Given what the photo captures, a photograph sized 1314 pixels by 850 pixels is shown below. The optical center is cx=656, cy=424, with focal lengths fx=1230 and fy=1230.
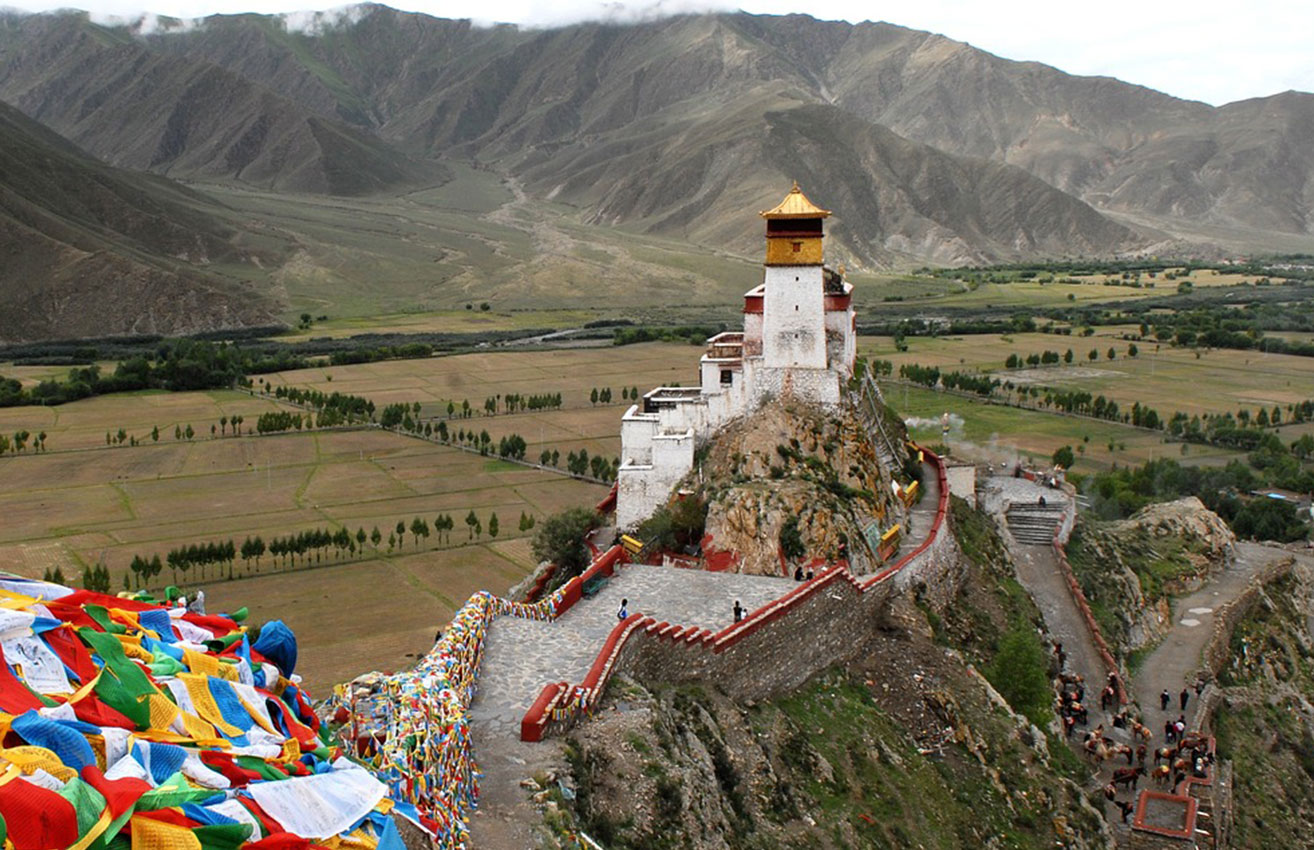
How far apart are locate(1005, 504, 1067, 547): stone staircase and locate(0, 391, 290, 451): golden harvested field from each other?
45407 mm

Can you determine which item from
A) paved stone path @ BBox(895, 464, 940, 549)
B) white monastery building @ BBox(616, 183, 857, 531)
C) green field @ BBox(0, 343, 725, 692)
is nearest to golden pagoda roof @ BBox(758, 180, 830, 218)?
white monastery building @ BBox(616, 183, 857, 531)

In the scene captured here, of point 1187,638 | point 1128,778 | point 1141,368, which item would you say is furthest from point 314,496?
point 1141,368

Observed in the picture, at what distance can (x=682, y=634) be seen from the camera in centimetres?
1858

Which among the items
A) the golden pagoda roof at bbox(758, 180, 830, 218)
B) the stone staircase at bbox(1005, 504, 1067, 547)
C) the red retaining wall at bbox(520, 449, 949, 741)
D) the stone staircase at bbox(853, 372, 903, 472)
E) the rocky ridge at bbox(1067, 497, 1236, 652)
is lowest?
the rocky ridge at bbox(1067, 497, 1236, 652)

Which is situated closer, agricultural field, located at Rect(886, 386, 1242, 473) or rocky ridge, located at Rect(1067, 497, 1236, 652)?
rocky ridge, located at Rect(1067, 497, 1236, 652)

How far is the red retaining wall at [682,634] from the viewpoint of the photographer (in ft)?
47.3

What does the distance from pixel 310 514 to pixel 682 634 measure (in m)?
34.7

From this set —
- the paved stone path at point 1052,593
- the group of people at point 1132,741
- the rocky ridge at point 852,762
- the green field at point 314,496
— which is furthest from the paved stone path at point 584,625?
the green field at point 314,496

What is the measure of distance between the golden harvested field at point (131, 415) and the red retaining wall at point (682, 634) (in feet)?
166

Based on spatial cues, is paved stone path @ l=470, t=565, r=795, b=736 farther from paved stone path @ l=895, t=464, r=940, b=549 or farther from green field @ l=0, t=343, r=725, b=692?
green field @ l=0, t=343, r=725, b=692

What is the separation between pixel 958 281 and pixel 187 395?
11871cm

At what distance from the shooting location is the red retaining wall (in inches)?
568

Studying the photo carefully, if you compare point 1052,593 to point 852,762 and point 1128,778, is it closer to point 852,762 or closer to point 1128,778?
point 1128,778

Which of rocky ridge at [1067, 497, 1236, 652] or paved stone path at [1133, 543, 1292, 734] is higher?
rocky ridge at [1067, 497, 1236, 652]
